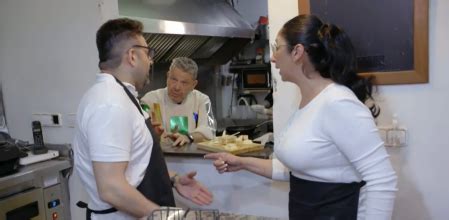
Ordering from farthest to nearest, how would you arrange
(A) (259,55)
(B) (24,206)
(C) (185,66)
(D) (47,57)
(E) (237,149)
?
(A) (259,55)
(C) (185,66)
(D) (47,57)
(B) (24,206)
(E) (237,149)

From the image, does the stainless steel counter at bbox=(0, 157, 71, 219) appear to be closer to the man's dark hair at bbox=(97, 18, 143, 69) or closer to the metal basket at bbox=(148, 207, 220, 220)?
the man's dark hair at bbox=(97, 18, 143, 69)

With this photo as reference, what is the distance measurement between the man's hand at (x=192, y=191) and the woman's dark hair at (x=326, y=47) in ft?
2.07

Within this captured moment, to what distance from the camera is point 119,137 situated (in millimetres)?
1082

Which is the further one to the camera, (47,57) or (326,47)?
(47,57)

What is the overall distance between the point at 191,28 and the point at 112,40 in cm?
146

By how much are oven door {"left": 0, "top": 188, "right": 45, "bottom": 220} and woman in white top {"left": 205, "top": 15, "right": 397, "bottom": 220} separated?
53.9 inches

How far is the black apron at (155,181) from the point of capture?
1.25 m

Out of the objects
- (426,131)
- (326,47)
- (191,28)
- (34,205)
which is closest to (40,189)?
(34,205)

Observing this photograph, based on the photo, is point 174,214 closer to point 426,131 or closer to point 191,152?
point 191,152

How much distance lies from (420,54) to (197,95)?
1542 mm

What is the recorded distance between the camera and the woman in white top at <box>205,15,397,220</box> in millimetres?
979

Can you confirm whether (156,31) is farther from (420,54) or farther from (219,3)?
(420,54)

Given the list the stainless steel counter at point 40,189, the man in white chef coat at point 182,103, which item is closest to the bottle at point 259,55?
the man in white chef coat at point 182,103

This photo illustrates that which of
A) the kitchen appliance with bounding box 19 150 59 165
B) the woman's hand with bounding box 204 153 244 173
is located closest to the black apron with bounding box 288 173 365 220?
the woman's hand with bounding box 204 153 244 173
